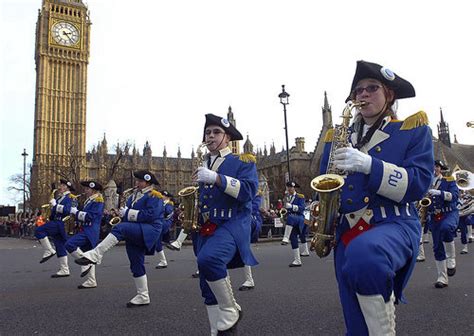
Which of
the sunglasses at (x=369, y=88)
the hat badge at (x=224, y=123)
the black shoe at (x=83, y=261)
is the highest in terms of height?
the hat badge at (x=224, y=123)

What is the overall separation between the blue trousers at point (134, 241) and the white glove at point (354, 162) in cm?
468

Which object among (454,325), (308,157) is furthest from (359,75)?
(308,157)

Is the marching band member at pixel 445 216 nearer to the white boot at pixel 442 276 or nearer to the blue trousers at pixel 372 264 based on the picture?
the white boot at pixel 442 276

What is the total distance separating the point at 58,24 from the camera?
9781 centimetres

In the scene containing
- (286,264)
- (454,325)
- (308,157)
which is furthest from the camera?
(308,157)

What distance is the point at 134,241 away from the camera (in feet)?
22.9

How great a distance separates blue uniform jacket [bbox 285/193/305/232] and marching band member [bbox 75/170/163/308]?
20.6 ft

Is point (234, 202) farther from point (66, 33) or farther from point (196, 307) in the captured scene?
point (66, 33)

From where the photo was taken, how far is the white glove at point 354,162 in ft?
9.64

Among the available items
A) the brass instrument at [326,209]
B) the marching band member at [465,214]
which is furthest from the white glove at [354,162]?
the marching band member at [465,214]

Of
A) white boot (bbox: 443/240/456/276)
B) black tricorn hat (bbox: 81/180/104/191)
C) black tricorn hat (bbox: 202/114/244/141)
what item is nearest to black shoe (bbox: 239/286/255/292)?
black tricorn hat (bbox: 202/114/244/141)

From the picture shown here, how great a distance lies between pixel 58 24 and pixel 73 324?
345ft

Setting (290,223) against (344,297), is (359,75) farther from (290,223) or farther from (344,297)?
(290,223)

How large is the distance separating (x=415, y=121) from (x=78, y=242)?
7.50m
